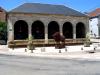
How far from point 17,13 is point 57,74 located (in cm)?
3464

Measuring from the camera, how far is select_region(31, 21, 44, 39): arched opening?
2136 inches

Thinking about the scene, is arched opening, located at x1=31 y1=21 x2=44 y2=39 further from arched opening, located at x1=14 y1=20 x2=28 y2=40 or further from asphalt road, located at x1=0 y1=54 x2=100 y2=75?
asphalt road, located at x1=0 y1=54 x2=100 y2=75

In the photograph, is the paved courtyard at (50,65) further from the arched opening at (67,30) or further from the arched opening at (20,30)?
the arched opening at (67,30)

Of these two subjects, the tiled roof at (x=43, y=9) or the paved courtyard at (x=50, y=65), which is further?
the tiled roof at (x=43, y=9)

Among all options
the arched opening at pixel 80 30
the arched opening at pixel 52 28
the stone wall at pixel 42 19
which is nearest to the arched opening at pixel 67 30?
the stone wall at pixel 42 19

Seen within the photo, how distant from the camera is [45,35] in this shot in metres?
52.7

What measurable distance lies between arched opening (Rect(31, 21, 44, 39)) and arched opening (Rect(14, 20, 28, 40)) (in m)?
1.65

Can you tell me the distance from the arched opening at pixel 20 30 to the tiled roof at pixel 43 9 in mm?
2590

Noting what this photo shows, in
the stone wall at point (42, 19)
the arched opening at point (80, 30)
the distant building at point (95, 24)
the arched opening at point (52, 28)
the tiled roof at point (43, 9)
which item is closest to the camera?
the stone wall at point (42, 19)

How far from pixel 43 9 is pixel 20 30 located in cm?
582

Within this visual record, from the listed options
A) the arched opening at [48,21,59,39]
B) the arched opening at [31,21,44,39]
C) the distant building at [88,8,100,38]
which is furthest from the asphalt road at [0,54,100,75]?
the distant building at [88,8,100,38]

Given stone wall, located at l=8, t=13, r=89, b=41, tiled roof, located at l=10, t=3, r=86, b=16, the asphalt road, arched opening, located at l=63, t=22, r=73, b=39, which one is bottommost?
the asphalt road

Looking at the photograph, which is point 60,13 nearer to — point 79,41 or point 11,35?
point 79,41

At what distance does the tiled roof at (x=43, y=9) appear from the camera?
5142 centimetres
